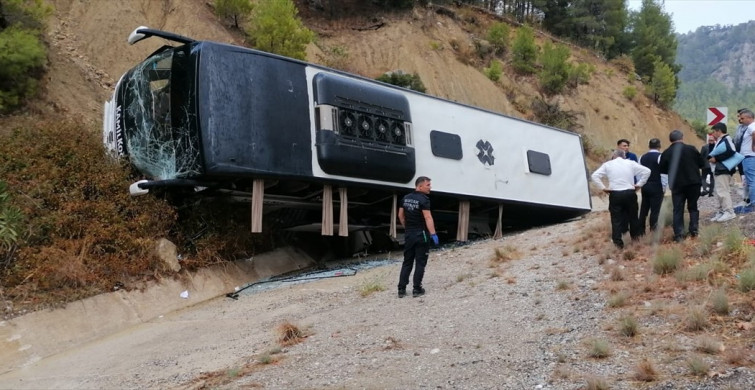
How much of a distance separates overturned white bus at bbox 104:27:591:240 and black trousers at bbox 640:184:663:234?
4308 millimetres

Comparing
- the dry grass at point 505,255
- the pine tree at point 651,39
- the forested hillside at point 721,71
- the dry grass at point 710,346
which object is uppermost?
the forested hillside at point 721,71

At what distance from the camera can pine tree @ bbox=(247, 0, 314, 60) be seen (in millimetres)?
21469

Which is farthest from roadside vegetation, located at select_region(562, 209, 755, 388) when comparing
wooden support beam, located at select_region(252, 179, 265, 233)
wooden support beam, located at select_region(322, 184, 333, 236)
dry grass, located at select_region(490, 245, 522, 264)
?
wooden support beam, located at select_region(252, 179, 265, 233)

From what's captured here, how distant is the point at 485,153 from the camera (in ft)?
46.5

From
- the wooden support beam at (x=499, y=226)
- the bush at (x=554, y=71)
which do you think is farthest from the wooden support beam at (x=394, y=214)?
the bush at (x=554, y=71)

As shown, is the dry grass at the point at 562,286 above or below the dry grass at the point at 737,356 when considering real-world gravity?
below

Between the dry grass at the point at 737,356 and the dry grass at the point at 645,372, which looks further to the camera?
the dry grass at the point at 737,356

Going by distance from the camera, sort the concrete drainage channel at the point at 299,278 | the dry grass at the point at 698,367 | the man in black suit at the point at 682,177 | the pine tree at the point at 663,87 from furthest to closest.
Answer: the pine tree at the point at 663,87, the concrete drainage channel at the point at 299,278, the man in black suit at the point at 682,177, the dry grass at the point at 698,367

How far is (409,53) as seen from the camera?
29.3 metres

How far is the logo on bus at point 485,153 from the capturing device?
14.1 metres

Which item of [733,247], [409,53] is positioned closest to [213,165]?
[733,247]

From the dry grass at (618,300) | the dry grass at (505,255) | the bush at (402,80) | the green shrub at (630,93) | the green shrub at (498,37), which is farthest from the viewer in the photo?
the green shrub at (630,93)

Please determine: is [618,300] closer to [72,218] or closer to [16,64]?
[72,218]

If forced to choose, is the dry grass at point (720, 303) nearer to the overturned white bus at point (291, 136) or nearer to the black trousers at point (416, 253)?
the black trousers at point (416, 253)
